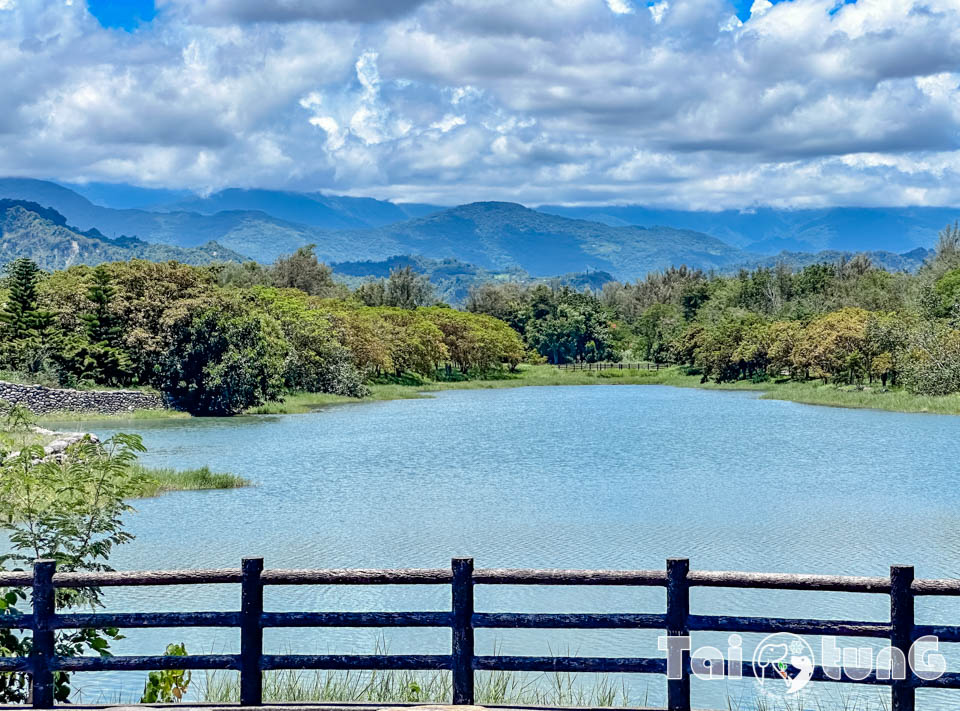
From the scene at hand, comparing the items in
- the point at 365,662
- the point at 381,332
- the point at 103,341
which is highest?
the point at 381,332

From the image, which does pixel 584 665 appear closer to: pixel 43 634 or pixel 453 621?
pixel 453 621

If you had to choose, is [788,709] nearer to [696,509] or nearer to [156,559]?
[156,559]

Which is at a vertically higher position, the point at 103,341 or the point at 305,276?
the point at 305,276

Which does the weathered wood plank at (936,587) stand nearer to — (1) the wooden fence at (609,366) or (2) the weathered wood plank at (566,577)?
(2) the weathered wood plank at (566,577)

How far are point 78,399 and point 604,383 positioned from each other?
217 ft

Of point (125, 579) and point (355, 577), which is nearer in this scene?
point (125, 579)

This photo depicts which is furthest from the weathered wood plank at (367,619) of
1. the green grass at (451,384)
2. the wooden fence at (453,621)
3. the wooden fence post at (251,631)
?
the green grass at (451,384)

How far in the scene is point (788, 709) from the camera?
11.9 m
